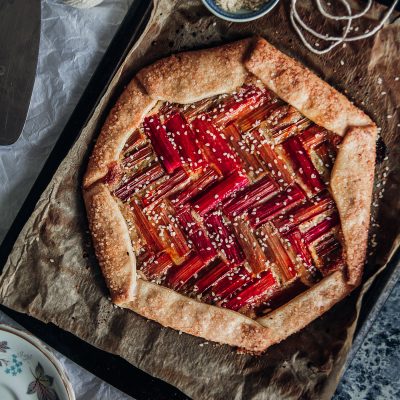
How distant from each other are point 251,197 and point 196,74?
0.74 m

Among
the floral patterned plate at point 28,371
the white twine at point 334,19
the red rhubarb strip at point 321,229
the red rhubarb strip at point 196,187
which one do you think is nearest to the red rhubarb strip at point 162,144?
the red rhubarb strip at point 196,187

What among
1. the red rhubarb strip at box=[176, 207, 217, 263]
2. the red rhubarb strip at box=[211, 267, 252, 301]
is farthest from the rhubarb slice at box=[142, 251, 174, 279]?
the red rhubarb strip at box=[211, 267, 252, 301]

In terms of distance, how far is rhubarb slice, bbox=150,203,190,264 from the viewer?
328cm

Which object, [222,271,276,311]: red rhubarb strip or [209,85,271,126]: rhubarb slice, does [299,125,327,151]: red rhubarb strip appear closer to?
[209,85,271,126]: rhubarb slice

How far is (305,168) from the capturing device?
10.3 feet

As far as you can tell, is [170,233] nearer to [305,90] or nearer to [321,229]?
[321,229]

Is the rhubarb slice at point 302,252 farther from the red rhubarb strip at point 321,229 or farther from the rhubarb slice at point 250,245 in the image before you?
the rhubarb slice at point 250,245

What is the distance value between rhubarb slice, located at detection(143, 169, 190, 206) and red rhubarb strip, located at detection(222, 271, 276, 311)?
682mm

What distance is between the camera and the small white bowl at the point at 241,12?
3023mm

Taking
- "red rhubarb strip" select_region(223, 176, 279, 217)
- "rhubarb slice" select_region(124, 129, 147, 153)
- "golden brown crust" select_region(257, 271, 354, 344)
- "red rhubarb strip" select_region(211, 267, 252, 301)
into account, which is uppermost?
"rhubarb slice" select_region(124, 129, 147, 153)

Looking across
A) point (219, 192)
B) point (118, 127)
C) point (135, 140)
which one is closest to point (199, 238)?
point (219, 192)

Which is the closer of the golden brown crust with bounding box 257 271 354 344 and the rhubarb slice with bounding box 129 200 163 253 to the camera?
the golden brown crust with bounding box 257 271 354 344

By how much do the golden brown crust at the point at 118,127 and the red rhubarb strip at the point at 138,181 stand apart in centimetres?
14

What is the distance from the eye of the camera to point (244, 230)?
3.23 meters
